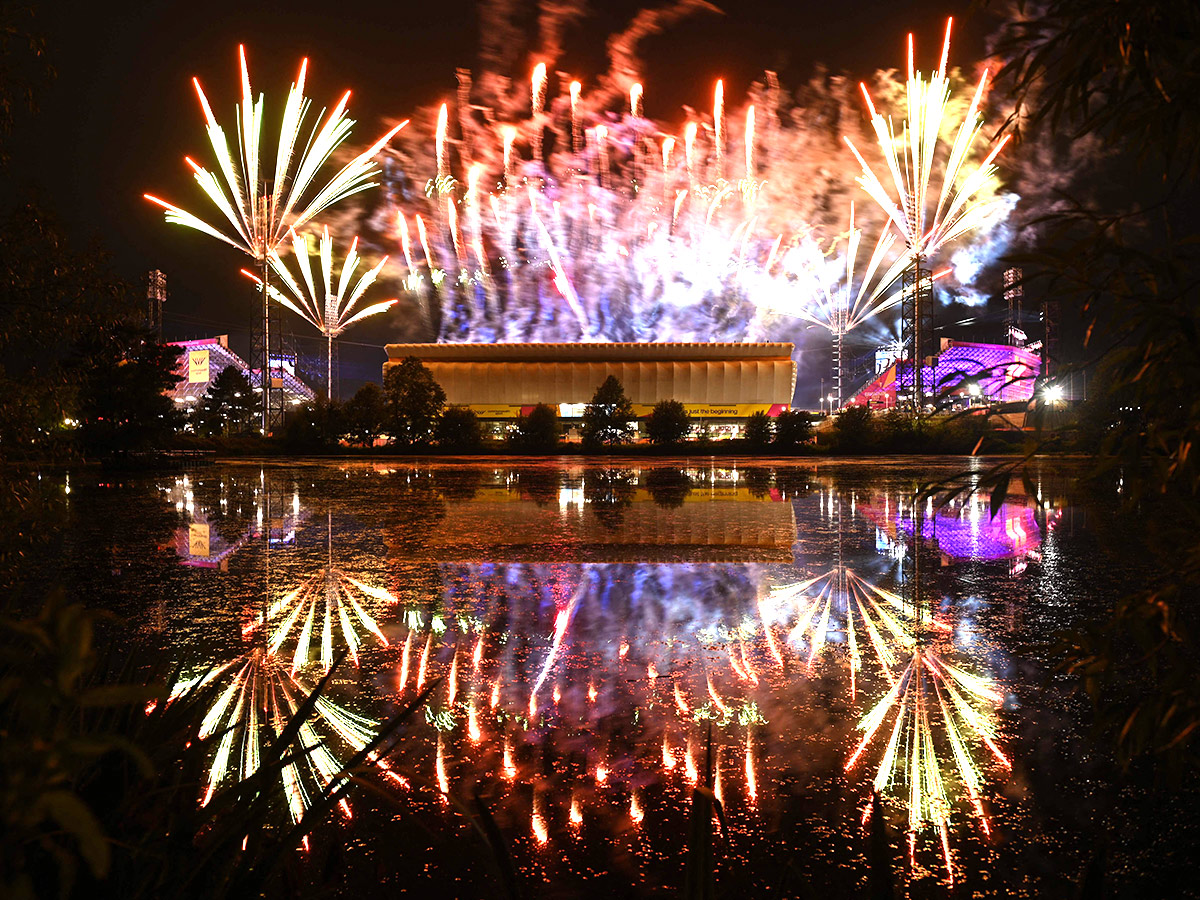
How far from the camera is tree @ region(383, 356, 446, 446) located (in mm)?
48906

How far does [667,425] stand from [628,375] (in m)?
32.7

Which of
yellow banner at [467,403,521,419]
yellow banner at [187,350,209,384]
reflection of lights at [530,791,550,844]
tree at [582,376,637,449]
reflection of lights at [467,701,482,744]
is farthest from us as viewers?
yellow banner at [187,350,209,384]

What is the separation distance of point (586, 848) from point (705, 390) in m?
78.1

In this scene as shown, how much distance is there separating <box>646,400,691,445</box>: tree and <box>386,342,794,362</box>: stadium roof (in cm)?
3134

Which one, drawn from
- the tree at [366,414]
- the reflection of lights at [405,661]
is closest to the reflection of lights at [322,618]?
the reflection of lights at [405,661]

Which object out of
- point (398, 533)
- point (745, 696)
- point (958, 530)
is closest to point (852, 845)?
point (745, 696)

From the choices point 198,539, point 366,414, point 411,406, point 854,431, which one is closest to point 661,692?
point 198,539

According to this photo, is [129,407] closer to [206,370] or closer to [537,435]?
[537,435]

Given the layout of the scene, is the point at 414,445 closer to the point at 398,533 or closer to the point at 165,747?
the point at 398,533

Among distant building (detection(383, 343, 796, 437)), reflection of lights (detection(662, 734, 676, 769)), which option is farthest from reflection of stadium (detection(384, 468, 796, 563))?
distant building (detection(383, 343, 796, 437))

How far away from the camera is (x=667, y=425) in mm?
47438

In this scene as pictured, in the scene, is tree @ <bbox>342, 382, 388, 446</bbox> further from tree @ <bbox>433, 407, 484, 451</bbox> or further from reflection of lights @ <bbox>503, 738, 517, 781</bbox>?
reflection of lights @ <bbox>503, 738, 517, 781</bbox>

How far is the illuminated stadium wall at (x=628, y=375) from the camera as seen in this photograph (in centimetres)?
7919

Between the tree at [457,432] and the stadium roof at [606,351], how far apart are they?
31716 mm
